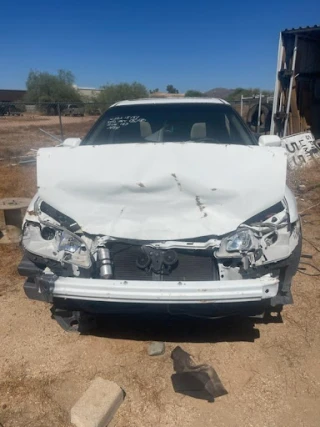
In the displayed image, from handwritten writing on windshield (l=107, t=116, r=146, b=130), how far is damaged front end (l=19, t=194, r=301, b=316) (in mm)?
1689

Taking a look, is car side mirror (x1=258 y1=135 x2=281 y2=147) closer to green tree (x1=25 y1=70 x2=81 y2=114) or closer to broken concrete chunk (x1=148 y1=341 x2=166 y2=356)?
broken concrete chunk (x1=148 y1=341 x2=166 y2=356)

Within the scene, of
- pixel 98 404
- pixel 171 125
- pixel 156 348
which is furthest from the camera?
pixel 171 125

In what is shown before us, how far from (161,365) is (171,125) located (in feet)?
8.12

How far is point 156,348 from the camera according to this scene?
2760mm

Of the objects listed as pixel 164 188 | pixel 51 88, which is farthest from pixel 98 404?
pixel 51 88

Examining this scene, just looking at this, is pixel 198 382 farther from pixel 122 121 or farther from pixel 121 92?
pixel 121 92

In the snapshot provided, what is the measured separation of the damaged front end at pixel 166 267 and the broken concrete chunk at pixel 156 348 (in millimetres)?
598

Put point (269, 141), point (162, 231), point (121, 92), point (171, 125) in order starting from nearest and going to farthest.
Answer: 1. point (162, 231)
2. point (269, 141)
3. point (171, 125)
4. point (121, 92)

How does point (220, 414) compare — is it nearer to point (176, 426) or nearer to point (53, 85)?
point (176, 426)

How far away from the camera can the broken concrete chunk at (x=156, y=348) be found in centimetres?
273

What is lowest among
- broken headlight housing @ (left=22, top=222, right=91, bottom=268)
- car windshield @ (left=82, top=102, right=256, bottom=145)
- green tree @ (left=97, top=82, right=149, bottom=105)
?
broken headlight housing @ (left=22, top=222, right=91, bottom=268)

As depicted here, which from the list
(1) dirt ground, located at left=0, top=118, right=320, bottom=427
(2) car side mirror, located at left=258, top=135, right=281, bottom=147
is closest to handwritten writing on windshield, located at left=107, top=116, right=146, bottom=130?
(2) car side mirror, located at left=258, top=135, right=281, bottom=147

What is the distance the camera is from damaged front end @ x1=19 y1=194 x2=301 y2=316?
2227 mm

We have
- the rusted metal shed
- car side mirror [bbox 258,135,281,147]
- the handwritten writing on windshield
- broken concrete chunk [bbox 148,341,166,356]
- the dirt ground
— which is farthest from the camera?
the rusted metal shed
